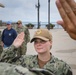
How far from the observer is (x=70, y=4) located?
5.70 feet

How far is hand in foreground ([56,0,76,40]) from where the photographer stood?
1743mm

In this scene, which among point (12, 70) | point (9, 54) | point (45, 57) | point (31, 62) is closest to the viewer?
point (12, 70)

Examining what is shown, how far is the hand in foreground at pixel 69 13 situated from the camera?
68.6 inches

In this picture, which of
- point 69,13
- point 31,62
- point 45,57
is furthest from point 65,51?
point 69,13

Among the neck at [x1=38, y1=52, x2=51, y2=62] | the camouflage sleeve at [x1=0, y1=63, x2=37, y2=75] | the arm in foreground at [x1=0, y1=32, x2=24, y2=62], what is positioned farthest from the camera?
the neck at [x1=38, y1=52, x2=51, y2=62]

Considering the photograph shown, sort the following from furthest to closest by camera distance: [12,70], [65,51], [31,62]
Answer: [65,51] < [31,62] < [12,70]

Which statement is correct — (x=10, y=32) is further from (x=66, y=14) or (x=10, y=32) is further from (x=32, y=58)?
(x=66, y=14)

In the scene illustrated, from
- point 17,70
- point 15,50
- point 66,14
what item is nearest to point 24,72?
point 17,70

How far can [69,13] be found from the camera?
1760 millimetres

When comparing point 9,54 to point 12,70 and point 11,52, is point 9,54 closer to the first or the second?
point 11,52

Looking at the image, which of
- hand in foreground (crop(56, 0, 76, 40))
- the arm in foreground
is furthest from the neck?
hand in foreground (crop(56, 0, 76, 40))

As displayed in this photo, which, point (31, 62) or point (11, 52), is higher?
point (11, 52)

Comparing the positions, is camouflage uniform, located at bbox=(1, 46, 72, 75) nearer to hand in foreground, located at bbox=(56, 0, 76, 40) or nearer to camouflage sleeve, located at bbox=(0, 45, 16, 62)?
camouflage sleeve, located at bbox=(0, 45, 16, 62)

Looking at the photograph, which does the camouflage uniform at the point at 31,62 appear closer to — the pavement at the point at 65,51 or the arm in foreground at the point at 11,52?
the arm in foreground at the point at 11,52
